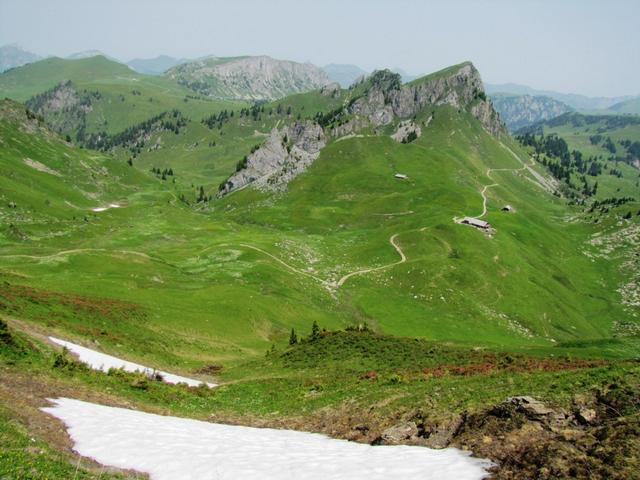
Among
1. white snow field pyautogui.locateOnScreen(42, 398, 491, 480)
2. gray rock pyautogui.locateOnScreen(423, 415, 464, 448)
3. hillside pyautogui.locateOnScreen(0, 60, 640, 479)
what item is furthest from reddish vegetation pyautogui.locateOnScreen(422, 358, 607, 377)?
white snow field pyautogui.locateOnScreen(42, 398, 491, 480)

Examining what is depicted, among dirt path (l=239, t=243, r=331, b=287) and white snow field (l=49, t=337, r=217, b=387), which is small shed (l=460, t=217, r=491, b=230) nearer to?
dirt path (l=239, t=243, r=331, b=287)

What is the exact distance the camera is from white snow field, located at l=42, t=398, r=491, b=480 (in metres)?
17.6

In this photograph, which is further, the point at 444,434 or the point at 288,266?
the point at 288,266

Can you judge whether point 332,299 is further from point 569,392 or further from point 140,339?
point 569,392

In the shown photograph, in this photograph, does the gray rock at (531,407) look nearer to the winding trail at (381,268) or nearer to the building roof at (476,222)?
the winding trail at (381,268)

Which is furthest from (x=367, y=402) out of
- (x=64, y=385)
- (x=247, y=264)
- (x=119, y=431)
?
(x=247, y=264)

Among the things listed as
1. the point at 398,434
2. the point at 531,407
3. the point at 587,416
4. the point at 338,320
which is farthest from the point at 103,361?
the point at 338,320

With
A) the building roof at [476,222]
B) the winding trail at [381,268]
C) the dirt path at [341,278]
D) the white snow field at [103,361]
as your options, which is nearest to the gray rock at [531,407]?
the white snow field at [103,361]

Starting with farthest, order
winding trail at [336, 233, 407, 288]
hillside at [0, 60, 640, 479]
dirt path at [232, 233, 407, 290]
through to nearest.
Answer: winding trail at [336, 233, 407, 288]
dirt path at [232, 233, 407, 290]
hillside at [0, 60, 640, 479]

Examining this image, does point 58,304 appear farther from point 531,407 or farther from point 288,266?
point 288,266

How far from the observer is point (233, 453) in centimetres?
2078

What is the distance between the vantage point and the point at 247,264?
114 metres

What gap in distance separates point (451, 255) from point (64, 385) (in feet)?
400

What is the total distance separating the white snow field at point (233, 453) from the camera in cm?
1759
